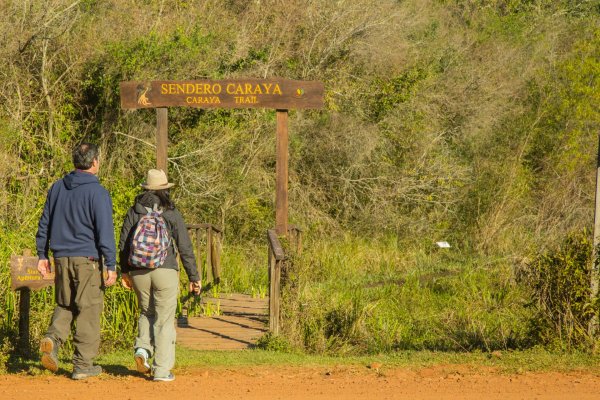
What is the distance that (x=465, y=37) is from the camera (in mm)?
23812

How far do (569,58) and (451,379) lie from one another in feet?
50.0

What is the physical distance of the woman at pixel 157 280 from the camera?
6.86m

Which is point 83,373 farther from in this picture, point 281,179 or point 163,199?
point 281,179

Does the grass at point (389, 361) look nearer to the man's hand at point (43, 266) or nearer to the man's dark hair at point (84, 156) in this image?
the man's hand at point (43, 266)

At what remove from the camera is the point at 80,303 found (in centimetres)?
685

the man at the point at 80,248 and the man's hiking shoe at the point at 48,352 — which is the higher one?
the man at the point at 80,248

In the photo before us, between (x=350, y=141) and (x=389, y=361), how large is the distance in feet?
35.4

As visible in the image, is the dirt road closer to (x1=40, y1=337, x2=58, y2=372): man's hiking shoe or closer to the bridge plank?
(x1=40, y1=337, x2=58, y2=372): man's hiking shoe

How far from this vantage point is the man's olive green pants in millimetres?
6836

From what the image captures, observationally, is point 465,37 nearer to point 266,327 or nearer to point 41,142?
point 41,142

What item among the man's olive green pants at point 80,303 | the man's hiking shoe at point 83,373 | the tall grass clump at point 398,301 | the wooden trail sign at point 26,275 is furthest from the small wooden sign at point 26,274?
the tall grass clump at point 398,301

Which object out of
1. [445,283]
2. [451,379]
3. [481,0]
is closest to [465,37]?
[481,0]

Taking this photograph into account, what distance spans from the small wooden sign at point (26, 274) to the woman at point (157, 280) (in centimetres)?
104

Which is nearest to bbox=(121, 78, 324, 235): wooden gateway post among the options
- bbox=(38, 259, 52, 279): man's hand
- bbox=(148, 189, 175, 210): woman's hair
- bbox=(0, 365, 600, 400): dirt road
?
bbox=(0, 365, 600, 400): dirt road
